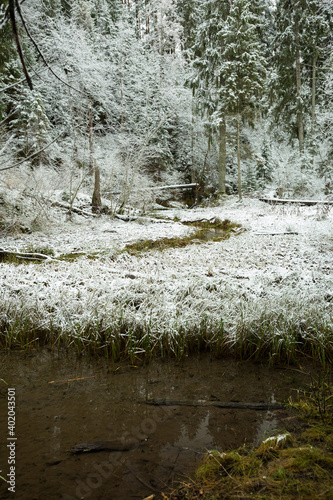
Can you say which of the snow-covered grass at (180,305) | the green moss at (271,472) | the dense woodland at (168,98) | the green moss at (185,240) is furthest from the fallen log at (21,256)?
the green moss at (271,472)

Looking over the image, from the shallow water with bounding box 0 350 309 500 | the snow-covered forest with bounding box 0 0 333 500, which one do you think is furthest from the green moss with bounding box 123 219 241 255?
the shallow water with bounding box 0 350 309 500

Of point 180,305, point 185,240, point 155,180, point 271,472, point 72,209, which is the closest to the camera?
point 271,472

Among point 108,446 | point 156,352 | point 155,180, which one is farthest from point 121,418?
point 155,180

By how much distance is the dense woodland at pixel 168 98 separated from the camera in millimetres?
13797

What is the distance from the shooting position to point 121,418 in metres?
2.38

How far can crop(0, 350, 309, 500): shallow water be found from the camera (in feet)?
5.79

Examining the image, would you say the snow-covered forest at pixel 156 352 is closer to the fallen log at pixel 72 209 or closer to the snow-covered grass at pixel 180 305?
the snow-covered grass at pixel 180 305

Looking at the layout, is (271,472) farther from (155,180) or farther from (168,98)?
(168,98)

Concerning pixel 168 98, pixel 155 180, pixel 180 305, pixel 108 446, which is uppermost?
pixel 168 98

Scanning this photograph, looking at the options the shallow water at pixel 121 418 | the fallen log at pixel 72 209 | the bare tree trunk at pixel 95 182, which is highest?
the bare tree trunk at pixel 95 182

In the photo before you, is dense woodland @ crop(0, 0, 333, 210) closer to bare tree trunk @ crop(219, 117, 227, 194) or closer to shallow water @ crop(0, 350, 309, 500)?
bare tree trunk @ crop(219, 117, 227, 194)

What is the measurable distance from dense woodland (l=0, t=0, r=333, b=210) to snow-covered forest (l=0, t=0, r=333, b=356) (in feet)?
0.42

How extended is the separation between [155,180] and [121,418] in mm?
19670

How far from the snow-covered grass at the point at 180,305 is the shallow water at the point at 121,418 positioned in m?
0.26
